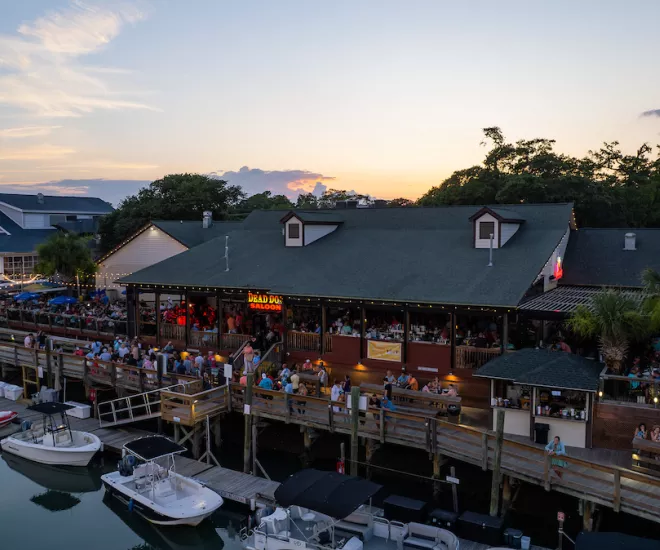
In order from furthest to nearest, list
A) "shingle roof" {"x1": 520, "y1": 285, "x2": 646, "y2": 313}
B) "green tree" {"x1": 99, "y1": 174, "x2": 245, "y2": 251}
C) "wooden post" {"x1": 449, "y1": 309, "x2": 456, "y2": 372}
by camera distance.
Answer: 1. "green tree" {"x1": 99, "y1": 174, "x2": 245, "y2": 251}
2. "wooden post" {"x1": 449, "y1": 309, "x2": 456, "y2": 372}
3. "shingle roof" {"x1": 520, "y1": 285, "x2": 646, "y2": 313}

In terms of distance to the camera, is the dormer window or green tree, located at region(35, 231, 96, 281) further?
green tree, located at region(35, 231, 96, 281)

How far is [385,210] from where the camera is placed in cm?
3131

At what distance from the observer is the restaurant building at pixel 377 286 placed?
22.6 meters

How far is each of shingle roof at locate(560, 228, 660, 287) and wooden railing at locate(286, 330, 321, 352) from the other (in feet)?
36.3

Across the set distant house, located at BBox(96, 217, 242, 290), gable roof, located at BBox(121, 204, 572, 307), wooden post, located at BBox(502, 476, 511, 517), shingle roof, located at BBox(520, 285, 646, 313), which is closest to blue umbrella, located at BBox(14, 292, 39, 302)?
distant house, located at BBox(96, 217, 242, 290)

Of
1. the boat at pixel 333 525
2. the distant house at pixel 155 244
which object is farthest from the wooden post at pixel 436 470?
the distant house at pixel 155 244

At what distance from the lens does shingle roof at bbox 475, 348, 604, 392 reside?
1767 centimetres

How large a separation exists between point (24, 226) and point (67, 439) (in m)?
47.8

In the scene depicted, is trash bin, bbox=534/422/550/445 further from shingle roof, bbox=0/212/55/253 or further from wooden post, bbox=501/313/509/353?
shingle roof, bbox=0/212/55/253

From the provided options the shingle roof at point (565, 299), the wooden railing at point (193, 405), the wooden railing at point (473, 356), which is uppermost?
the shingle roof at point (565, 299)

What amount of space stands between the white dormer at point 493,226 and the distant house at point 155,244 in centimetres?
2017

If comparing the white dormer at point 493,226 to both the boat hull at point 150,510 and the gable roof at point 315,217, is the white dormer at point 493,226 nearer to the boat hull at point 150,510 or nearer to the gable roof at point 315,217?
the gable roof at point 315,217

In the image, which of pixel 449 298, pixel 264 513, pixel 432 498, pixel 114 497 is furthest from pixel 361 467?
pixel 114 497

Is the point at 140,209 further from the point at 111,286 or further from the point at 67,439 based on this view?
the point at 67,439
